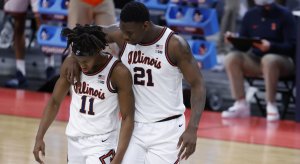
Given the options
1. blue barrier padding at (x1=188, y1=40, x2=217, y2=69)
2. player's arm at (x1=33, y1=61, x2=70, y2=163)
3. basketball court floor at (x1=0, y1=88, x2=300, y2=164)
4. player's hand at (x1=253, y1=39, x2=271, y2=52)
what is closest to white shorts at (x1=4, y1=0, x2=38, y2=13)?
basketball court floor at (x1=0, y1=88, x2=300, y2=164)

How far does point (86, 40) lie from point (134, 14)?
306 mm

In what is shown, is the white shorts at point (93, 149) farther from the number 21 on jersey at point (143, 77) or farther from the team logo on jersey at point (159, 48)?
the team logo on jersey at point (159, 48)

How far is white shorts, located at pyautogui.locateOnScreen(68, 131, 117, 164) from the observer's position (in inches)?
192

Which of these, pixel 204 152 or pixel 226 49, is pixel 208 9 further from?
pixel 204 152

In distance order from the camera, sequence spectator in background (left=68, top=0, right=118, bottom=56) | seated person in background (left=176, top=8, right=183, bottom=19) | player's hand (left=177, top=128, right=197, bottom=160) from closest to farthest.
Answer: player's hand (left=177, top=128, right=197, bottom=160) < spectator in background (left=68, top=0, right=118, bottom=56) < seated person in background (left=176, top=8, right=183, bottom=19)

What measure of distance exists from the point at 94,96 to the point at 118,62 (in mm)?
241

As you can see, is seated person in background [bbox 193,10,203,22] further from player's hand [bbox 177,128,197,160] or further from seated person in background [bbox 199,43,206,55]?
player's hand [bbox 177,128,197,160]

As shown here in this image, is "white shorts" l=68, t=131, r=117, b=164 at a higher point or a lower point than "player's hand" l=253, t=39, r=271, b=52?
higher

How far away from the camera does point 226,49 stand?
1313 centimetres

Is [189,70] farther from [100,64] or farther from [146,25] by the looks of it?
[100,64]

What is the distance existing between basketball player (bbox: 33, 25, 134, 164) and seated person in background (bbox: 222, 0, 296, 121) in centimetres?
501

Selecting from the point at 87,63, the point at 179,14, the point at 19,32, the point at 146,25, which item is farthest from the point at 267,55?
the point at 87,63

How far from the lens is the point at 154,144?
496cm

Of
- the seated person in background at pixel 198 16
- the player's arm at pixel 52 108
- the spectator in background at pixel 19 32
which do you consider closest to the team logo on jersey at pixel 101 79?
the player's arm at pixel 52 108
